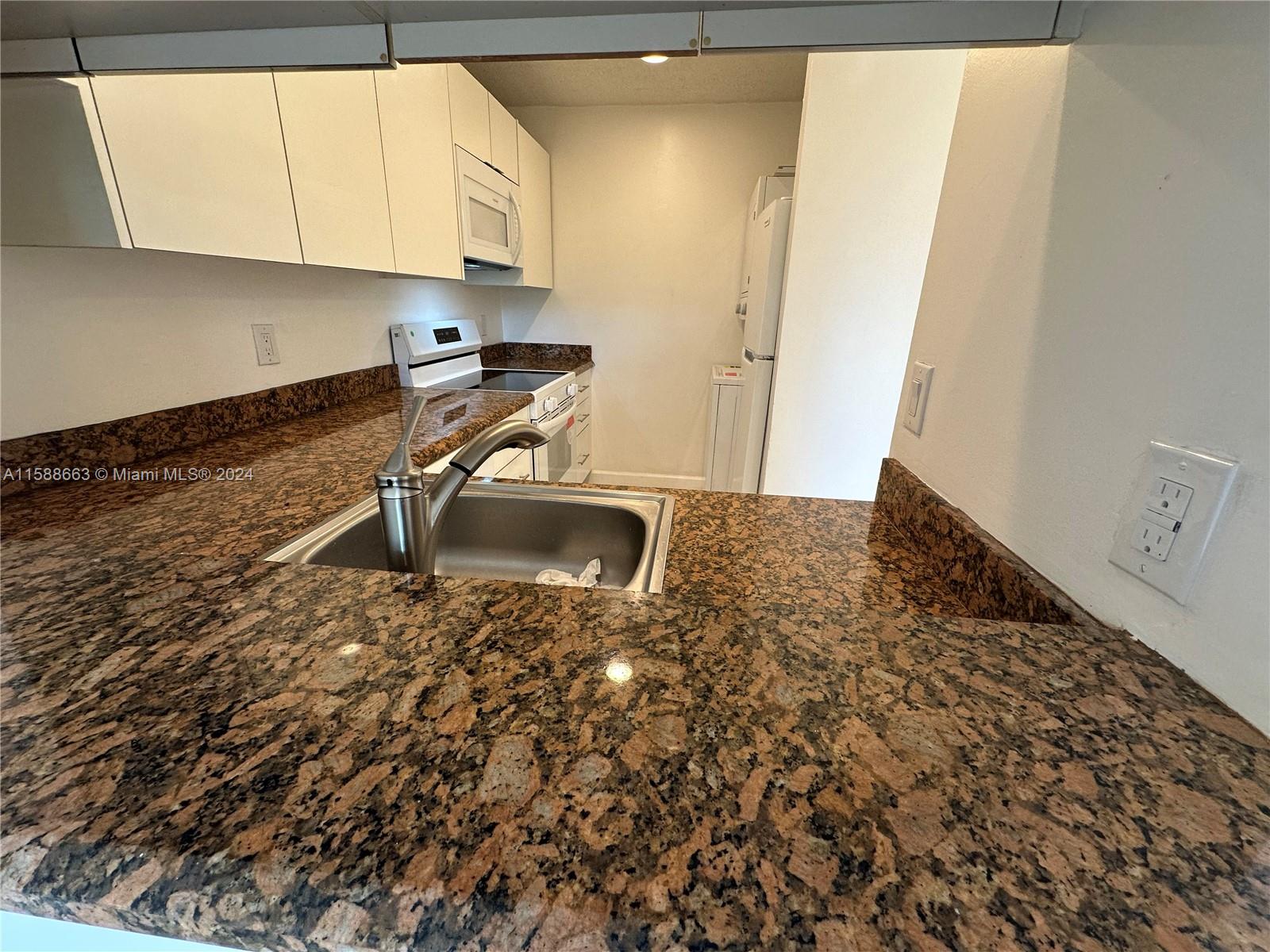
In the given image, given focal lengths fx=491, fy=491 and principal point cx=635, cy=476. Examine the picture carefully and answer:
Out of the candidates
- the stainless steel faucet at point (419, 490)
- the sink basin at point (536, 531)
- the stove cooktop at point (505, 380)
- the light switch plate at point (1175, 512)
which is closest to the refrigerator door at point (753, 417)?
the stove cooktop at point (505, 380)

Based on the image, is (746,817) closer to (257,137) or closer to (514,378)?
(257,137)

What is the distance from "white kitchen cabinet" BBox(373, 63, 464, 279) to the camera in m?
1.61

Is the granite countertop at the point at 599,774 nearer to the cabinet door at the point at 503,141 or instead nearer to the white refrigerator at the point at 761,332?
the white refrigerator at the point at 761,332

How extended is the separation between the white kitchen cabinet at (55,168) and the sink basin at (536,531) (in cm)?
65

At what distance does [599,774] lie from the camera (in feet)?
1.09

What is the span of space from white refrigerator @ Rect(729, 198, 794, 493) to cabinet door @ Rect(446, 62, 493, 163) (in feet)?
4.34

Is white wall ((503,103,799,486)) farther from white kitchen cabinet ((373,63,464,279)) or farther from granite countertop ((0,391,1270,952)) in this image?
granite countertop ((0,391,1270,952))

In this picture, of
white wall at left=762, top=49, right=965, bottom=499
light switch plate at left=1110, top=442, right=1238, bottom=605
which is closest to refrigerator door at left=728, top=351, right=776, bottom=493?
white wall at left=762, top=49, right=965, bottom=499

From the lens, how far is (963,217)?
814mm

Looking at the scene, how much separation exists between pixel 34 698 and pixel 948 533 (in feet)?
3.40

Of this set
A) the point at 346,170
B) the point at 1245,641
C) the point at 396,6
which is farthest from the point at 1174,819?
the point at 346,170

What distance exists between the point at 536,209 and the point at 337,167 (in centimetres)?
179

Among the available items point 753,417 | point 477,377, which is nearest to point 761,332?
point 753,417

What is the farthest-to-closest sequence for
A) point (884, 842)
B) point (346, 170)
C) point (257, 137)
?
point (346, 170) → point (257, 137) → point (884, 842)
